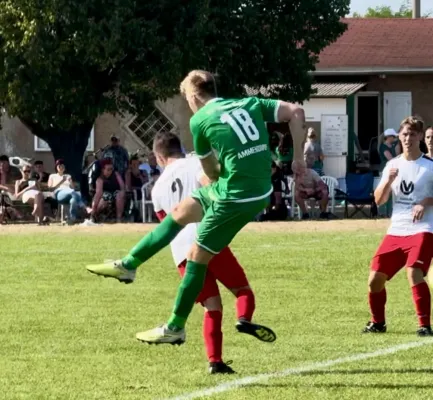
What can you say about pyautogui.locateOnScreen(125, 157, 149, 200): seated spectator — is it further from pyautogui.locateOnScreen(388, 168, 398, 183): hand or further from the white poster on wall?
pyautogui.locateOnScreen(388, 168, 398, 183): hand

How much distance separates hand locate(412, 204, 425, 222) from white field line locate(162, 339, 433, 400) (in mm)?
975

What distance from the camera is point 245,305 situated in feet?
31.9

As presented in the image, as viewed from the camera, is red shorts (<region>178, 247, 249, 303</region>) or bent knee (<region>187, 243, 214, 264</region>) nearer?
bent knee (<region>187, 243, 214, 264</region>)

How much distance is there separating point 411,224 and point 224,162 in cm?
301

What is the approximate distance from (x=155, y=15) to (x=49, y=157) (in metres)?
11.8

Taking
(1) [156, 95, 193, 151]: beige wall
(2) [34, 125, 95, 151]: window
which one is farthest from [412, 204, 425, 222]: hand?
(2) [34, 125, 95, 151]: window

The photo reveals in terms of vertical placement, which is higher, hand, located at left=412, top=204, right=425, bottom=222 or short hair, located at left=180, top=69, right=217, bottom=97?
short hair, located at left=180, top=69, right=217, bottom=97

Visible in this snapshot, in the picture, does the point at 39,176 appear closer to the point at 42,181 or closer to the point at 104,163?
the point at 42,181

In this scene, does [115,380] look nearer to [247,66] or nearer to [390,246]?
[390,246]

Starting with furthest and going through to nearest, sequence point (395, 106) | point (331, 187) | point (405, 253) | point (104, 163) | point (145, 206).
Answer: point (395, 106), point (331, 187), point (145, 206), point (104, 163), point (405, 253)

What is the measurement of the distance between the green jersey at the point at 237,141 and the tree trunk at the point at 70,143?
24486 millimetres

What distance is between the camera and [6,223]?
28250 mm

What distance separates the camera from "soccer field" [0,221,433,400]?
8945 mm

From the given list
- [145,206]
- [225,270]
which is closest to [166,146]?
[225,270]
